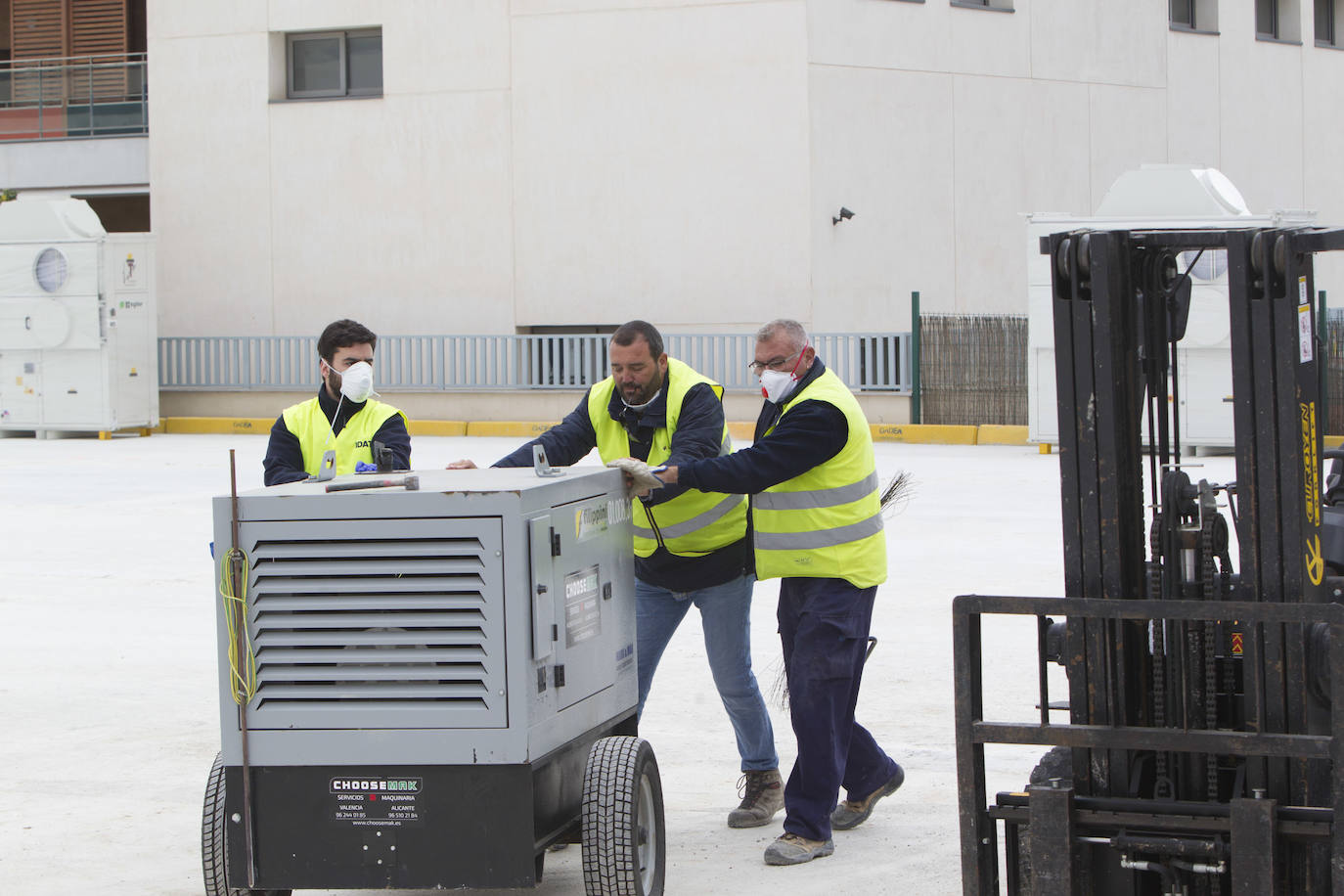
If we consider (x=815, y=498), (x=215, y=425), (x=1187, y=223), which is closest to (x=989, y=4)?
(x=1187, y=223)

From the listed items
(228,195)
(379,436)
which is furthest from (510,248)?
(379,436)

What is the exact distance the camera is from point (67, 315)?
24.5 meters

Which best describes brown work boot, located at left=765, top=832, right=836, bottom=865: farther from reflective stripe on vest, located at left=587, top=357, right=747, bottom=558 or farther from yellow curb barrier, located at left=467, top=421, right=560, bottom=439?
yellow curb barrier, located at left=467, top=421, right=560, bottom=439

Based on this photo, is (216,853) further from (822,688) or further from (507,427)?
(507,427)

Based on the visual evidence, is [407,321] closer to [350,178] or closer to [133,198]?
[350,178]

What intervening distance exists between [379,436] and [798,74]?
19.4 metres

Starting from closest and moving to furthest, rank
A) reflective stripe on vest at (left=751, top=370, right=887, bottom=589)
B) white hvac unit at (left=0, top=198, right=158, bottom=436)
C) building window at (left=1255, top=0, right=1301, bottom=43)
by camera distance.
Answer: reflective stripe on vest at (left=751, top=370, right=887, bottom=589) → white hvac unit at (left=0, top=198, right=158, bottom=436) → building window at (left=1255, top=0, right=1301, bottom=43)

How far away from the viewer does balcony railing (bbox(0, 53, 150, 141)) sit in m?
28.7

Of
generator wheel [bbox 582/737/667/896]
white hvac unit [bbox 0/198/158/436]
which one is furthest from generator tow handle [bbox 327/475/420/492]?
white hvac unit [bbox 0/198/158/436]

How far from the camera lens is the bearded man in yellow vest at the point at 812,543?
18.1ft

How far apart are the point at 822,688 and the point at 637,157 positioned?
20.9m

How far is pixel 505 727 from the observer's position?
14.9 ft

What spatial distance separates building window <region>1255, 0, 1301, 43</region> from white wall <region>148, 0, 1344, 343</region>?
14.8 ft

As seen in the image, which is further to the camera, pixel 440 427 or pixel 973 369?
pixel 440 427
